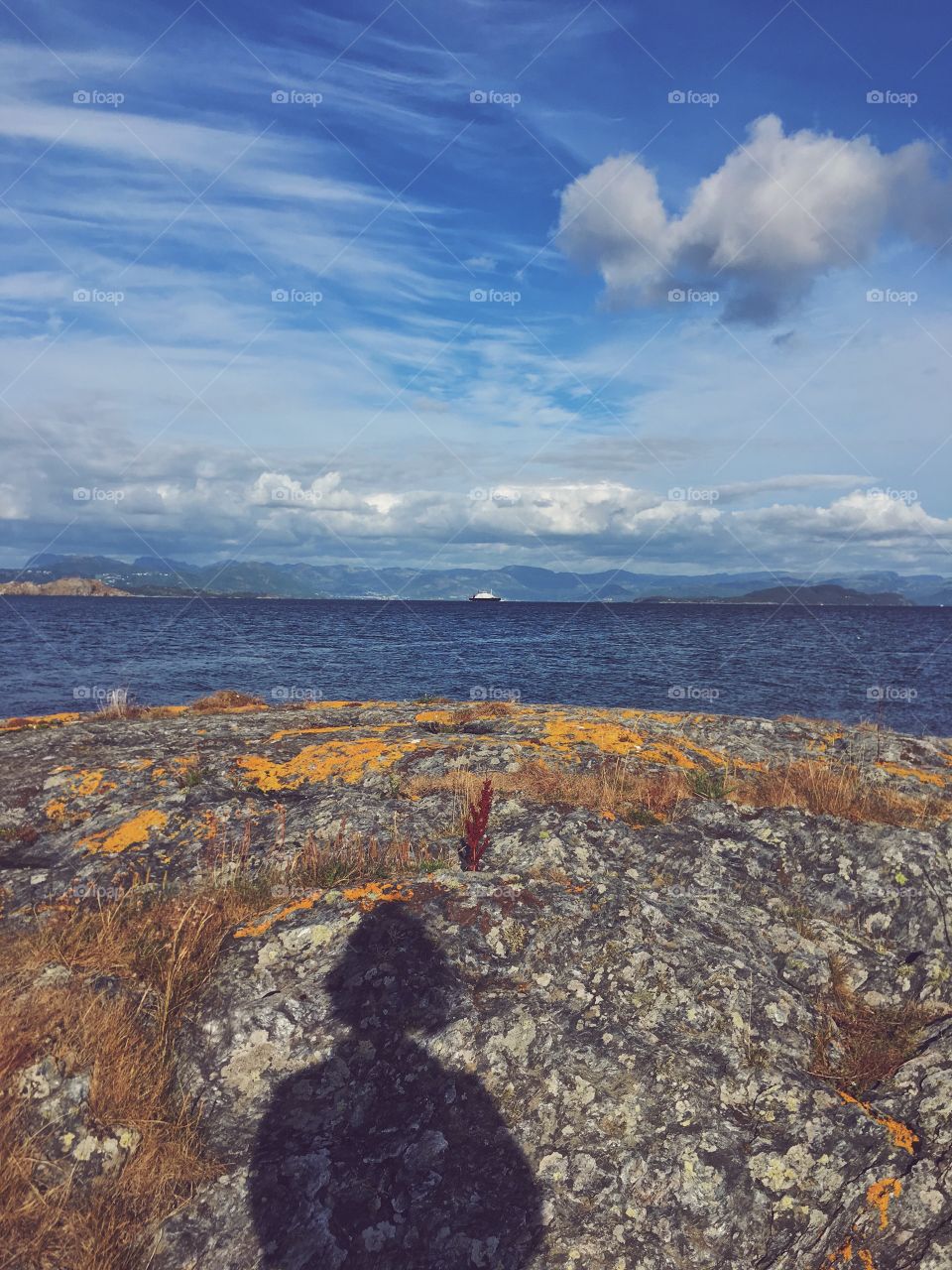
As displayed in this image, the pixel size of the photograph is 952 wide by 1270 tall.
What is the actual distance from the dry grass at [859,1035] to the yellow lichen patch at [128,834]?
687 centimetres

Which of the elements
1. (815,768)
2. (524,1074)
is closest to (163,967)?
(524,1074)

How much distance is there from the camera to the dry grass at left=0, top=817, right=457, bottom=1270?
142 inches

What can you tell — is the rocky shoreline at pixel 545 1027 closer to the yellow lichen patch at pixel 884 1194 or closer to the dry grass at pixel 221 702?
the yellow lichen patch at pixel 884 1194

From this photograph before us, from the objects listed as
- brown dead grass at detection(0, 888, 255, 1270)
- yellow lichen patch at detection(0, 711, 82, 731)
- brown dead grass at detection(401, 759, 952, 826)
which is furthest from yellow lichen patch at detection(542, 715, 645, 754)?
yellow lichen patch at detection(0, 711, 82, 731)

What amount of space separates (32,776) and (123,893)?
4235 millimetres

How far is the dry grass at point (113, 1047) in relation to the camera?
3613 mm

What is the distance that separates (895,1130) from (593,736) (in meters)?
8.07
